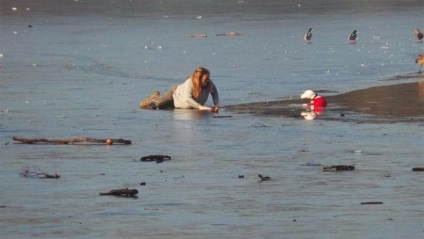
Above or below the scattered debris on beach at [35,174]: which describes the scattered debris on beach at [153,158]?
above

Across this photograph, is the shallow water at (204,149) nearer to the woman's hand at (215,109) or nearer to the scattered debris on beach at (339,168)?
the scattered debris on beach at (339,168)

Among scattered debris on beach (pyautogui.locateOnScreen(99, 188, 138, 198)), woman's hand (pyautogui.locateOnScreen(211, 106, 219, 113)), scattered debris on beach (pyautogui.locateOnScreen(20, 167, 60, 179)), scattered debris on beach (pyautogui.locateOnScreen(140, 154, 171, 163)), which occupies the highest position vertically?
woman's hand (pyautogui.locateOnScreen(211, 106, 219, 113))

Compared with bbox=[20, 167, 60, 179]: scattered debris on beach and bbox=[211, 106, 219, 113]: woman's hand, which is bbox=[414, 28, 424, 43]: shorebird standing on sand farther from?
bbox=[20, 167, 60, 179]: scattered debris on beach

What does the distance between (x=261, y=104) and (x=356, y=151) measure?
6.44 m

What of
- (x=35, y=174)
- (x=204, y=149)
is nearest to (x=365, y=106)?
(x=204, y=149)

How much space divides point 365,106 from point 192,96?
2693mm

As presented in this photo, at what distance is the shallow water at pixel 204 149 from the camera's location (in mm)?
13172

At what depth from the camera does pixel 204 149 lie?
18.5 meters

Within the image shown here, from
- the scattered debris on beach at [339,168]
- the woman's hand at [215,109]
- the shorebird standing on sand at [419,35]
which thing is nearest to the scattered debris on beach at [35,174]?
the scattered debris on beach at [339,168]

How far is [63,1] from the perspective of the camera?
88.0 m

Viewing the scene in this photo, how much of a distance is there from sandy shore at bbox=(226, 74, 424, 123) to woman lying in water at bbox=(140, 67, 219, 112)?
417 millimetres

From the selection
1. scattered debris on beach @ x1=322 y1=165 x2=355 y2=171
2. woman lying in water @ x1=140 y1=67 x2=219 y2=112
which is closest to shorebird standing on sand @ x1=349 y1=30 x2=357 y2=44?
woman lying in water @ x1=140 y1=67 x2=219 y2=112

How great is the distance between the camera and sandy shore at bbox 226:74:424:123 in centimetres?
2214

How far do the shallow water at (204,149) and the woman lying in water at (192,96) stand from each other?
1.06 ft
